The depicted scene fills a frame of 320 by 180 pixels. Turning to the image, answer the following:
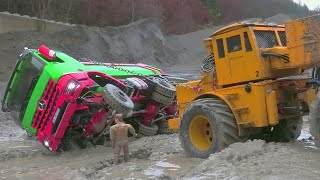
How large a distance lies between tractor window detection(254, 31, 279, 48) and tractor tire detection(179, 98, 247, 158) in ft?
3.80

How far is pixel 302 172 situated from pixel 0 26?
25.5 m

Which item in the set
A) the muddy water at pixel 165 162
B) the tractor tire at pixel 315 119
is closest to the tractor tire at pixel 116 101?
the muddy water at pixel 165 162

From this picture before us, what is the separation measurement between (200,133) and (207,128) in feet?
0.62

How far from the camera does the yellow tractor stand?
24.6 feet

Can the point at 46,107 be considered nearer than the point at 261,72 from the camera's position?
No

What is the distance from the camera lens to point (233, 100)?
7.98 meters

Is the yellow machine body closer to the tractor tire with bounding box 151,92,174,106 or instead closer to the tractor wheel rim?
the tractor wheel rim

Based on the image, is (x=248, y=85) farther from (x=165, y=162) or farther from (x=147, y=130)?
(x=147, y=130)

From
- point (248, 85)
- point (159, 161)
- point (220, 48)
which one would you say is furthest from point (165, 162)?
point (220, 48)

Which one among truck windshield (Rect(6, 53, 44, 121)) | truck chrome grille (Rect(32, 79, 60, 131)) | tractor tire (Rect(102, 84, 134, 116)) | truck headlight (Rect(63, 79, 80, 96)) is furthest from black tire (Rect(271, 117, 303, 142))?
truck windshield (Rect(6, 53, 44, 121))

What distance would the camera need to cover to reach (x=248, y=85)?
7.71m

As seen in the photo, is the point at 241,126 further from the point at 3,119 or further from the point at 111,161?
the point at 3,119

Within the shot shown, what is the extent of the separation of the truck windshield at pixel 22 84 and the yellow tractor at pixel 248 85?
149 inches

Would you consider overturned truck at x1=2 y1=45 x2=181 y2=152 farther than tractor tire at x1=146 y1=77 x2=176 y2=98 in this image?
No
